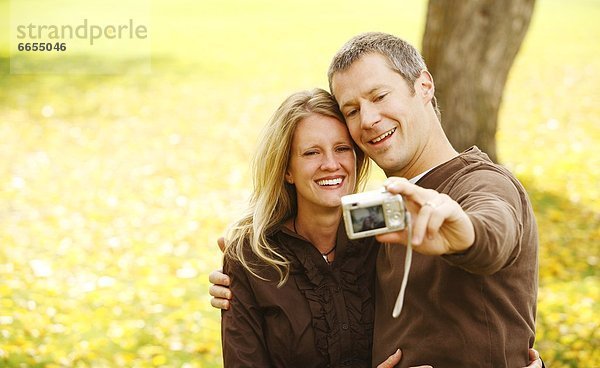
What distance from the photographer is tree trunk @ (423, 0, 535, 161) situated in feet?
25.7

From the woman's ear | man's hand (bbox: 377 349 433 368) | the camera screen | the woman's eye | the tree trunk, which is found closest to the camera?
the camera screen

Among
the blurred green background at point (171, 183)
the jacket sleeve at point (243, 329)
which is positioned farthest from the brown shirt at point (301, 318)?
the blurred green background at point (171, 183)

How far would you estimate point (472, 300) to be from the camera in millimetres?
2781

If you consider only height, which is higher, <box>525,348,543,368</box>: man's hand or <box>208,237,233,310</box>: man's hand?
<box>208,237,233,310</box>: man's hand

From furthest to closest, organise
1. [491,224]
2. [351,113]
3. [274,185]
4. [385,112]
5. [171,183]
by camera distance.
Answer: [171,183] → [274,185] → [351,113] → [385,112] → [491,224]

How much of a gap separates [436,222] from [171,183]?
8.95 metres

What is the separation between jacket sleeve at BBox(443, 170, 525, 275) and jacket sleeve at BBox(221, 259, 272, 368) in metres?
1.11

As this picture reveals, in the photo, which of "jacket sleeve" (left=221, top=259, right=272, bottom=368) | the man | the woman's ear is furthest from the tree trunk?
"jacket sleeve" (left=221, top=259, right=272, bottom=368)

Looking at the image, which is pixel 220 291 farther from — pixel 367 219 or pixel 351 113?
pixel 367 219

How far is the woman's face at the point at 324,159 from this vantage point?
3.40 metres

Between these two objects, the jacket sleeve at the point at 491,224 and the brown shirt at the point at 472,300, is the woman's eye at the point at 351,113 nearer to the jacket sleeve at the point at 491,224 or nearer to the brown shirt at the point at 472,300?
the brown shirt at the point at 472,300

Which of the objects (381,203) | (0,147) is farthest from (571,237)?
(0,147)

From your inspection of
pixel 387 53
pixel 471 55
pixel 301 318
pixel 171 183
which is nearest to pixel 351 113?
pixel 387 53

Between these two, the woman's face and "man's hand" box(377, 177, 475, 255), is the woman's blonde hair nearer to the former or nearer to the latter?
the woman's face
